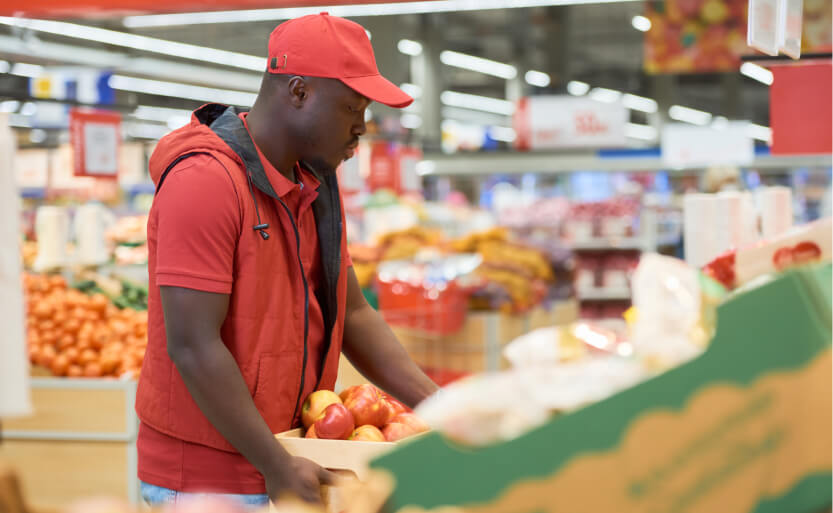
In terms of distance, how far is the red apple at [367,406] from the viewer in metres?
2.10

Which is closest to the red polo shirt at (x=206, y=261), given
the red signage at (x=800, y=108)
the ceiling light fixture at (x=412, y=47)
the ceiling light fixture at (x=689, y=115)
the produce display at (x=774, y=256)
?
the produce display at (x=774, y=256)

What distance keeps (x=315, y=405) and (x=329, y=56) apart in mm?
740

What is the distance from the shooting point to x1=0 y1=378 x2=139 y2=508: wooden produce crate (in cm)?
456

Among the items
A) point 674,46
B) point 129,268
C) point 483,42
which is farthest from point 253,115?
point 483,42

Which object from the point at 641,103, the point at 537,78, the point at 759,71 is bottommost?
the point at 759,71

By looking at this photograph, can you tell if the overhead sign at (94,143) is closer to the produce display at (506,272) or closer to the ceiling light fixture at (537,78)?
the produce display at (506,272)

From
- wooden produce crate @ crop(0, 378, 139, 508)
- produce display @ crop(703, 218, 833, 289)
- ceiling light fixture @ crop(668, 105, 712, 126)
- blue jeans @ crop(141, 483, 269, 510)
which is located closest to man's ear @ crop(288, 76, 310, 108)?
blue jeans @ crop(141, 483, 269, 510)

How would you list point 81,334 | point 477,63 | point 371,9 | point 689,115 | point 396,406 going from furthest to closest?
point 689,115, point 477,63, point 81,334, point 371,9, point 396,406

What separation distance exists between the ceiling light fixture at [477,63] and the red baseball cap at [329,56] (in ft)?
52.9

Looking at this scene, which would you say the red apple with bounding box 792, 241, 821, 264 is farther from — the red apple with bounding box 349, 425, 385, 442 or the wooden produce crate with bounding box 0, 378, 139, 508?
the wooden produce crate with bounding box 0, 378, 139, 508

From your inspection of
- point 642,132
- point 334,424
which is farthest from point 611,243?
point 642,132

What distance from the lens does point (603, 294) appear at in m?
10.2

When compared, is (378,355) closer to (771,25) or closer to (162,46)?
(771,25)

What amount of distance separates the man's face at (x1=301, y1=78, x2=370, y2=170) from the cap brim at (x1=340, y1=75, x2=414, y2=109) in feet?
0.08
